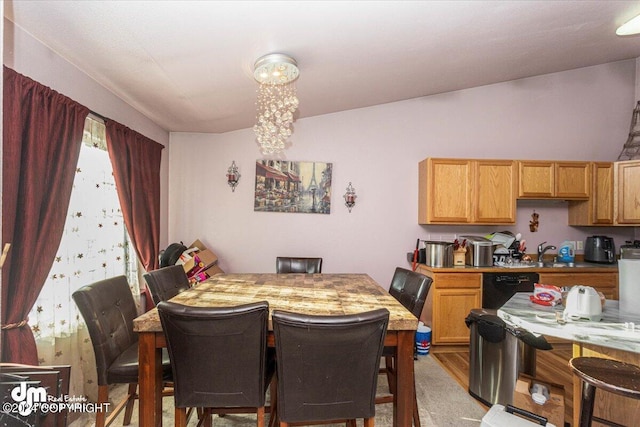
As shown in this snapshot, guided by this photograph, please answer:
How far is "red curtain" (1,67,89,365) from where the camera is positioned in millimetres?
1505

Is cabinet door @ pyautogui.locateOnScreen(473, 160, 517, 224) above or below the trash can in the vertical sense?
above

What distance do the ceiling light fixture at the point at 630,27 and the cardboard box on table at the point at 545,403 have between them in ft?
9.97

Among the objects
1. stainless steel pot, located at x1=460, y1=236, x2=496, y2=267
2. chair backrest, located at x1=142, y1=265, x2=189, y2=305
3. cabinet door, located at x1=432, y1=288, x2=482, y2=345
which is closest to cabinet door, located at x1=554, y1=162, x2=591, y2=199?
stainless steel pot, located at x1=460, y1=236, x2=496, y2=267

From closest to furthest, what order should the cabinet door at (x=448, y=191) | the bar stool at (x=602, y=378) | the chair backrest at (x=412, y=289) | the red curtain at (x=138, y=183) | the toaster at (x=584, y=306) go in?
1. the bar stool at (x=602, y=378)
2. the toaster at (x=584, y=306)
3. the chair backrest at (x=412, y=289)
4. the red curtain at (x=138, y=183)
5. the cabinet door at (x=448, y=191)

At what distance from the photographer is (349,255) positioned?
12.3ft

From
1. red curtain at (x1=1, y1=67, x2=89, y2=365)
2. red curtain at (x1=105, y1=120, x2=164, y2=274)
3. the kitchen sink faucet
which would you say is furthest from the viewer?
the kitchen sink faucet

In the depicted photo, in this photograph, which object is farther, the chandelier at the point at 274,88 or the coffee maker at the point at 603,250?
the coffee maker at the point at 603,250

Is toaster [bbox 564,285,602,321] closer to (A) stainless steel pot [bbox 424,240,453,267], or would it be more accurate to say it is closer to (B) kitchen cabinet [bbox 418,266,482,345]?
(B) kitchen cabinet [bbox 418,266,482,345]

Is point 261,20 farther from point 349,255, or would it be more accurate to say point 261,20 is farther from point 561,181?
point 561,181

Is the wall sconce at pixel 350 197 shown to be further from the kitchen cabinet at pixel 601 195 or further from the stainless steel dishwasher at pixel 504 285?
the kitchen cabinet at pixel 601 195

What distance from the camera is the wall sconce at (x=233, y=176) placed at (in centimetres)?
368

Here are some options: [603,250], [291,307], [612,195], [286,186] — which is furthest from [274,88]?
[603,250]

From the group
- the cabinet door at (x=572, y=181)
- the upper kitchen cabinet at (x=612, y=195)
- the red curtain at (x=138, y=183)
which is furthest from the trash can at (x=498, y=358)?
the red curtain at (x=138, y=183)

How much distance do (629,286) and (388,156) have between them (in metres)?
2.56
